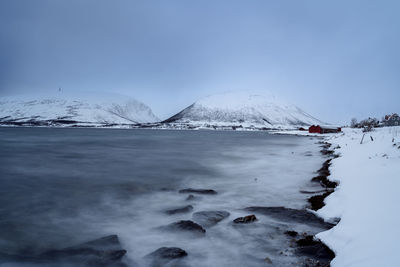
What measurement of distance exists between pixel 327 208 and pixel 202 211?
14.5 feet

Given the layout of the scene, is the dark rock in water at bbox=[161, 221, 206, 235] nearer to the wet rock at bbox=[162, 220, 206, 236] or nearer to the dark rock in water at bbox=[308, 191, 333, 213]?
the wet rock at bbox=[162, 220, 206, 236]

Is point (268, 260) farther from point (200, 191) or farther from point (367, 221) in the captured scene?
point (200, 191)

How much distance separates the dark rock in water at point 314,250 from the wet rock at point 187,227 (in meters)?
2.77

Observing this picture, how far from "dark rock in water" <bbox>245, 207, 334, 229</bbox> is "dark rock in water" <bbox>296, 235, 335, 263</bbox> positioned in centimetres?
137

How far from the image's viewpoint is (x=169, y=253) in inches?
252

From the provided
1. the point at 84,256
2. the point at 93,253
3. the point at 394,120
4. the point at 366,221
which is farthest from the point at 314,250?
the point at 394,120

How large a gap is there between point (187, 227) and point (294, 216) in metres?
A: 3.74

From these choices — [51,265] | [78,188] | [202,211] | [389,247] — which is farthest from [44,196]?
[389,247]

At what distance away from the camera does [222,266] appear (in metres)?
6.07

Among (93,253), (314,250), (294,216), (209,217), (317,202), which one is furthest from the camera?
(317,202)

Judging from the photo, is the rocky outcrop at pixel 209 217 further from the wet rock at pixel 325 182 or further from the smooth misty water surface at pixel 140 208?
the wet rock at pixel 325 182

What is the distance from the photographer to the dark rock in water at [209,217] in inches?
338

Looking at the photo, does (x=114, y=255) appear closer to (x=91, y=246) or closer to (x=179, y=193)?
(x=91, y=246)

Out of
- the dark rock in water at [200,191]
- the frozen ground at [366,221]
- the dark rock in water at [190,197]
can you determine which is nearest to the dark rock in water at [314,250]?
the frozen ground at [366,221]
